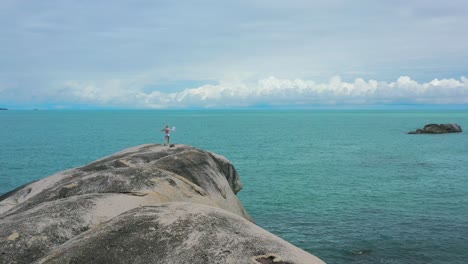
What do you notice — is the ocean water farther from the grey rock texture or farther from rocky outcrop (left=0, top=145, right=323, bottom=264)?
the grey rock texture

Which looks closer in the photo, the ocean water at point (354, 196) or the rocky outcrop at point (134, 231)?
the rocky outcrop at point (134, 231)

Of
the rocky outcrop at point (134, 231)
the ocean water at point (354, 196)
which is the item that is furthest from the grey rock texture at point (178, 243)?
the ocean water at point (354, 196)

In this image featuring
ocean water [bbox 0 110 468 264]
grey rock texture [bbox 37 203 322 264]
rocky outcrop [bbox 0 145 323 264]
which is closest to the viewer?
grey rock texture [bbox 37 203 322 264]

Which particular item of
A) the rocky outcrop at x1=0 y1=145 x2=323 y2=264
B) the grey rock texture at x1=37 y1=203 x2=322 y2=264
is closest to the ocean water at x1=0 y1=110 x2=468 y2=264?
the rocky outcrop at x1=0 y1=145 x2=323 y2=264

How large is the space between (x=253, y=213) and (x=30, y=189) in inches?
833

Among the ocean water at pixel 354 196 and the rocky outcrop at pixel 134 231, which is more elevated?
the rocky outcrop at pixel 134 231

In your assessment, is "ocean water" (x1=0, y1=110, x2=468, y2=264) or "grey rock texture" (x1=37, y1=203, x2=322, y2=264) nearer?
"grey rock texture" (x1=37, y1=203, x2=322, y2=264)

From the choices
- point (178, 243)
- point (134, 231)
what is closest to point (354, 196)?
point (134, 231)

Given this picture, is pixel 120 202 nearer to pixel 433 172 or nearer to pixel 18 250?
pixel 18 250

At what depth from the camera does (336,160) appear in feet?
244

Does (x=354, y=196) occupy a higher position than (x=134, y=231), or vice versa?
(x=134, y=231)

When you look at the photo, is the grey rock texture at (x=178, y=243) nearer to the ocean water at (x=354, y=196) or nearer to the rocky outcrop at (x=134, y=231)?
the rocky outcrop at (x=134, y=231)

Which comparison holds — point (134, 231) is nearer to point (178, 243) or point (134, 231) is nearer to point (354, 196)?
point (178, 243)

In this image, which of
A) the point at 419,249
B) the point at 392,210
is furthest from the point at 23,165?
the point at 419,249
